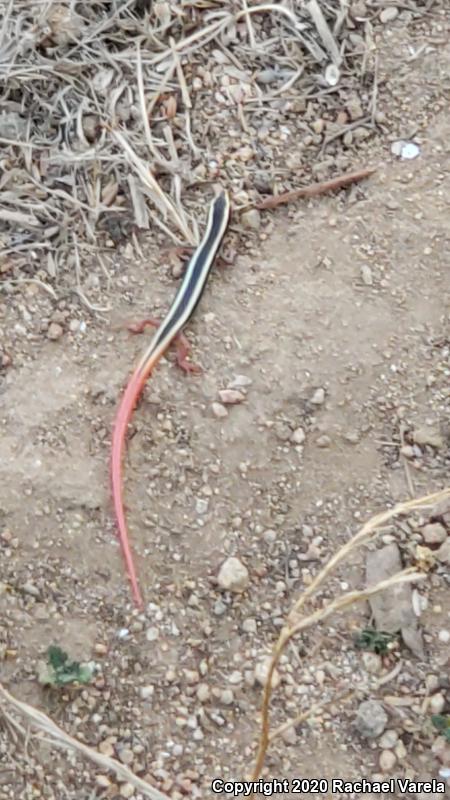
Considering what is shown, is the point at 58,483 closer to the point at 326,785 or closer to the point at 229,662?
the point at 229,662

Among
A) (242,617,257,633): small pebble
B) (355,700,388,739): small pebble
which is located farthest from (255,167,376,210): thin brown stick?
(355,700,388,739): small pebble

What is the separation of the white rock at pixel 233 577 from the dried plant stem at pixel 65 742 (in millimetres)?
558

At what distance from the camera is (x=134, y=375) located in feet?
11.7

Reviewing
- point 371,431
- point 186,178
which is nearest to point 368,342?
point 371,431

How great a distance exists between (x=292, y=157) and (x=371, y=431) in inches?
40.1

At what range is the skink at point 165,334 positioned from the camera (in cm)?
332

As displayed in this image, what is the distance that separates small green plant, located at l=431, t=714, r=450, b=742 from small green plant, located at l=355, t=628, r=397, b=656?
0.69 ft

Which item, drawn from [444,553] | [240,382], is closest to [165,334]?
[240,382]

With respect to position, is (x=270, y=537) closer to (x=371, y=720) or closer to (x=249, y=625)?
(x=249, y=625)

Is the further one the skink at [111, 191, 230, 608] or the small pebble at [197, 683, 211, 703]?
the skink at [111, 191, 230, 608]

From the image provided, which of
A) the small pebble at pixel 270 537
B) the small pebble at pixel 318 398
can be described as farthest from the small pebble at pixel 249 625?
the small pebble at pixel 318 398

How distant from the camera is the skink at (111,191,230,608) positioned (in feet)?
10.9

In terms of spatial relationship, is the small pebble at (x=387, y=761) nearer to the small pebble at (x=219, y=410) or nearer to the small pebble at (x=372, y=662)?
the small pebble at (x=372, y=662)

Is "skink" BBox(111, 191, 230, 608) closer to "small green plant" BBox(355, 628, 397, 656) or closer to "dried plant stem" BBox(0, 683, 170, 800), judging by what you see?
"dried plant stem" BBox(0, 683, 170, 800)
